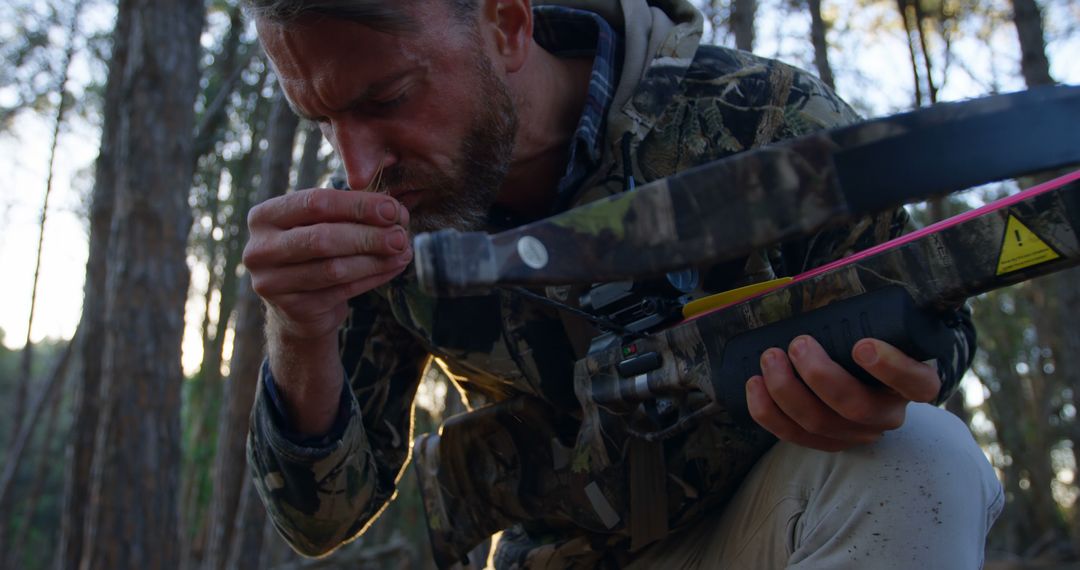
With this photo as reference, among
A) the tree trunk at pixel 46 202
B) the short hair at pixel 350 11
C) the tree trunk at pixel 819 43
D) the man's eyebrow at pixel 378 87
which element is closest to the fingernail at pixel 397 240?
the man's eyebrow at pixel 378 87

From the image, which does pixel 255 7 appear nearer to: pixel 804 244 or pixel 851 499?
pixel 804 244

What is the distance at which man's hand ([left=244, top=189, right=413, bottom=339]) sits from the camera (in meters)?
1.69

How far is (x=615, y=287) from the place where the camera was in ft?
6.20

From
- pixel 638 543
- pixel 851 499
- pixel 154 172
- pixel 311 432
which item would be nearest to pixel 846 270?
pixel 851 499

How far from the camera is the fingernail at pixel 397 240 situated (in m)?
1.72

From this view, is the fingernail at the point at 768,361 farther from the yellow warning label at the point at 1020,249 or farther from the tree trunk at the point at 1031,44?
the tree trunk at the point at 1031,44

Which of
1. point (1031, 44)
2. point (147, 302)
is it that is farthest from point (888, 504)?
point (1031, 44)

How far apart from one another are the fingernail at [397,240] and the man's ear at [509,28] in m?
0.82

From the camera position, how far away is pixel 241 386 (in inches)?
242

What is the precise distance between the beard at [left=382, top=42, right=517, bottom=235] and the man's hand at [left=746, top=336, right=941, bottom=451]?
3.12ft

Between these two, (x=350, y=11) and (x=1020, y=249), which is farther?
(x=350, y=11)

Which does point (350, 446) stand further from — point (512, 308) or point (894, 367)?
point (894, 367)

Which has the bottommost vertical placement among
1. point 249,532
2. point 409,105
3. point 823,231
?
point 249,532

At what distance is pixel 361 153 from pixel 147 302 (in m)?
3.29
